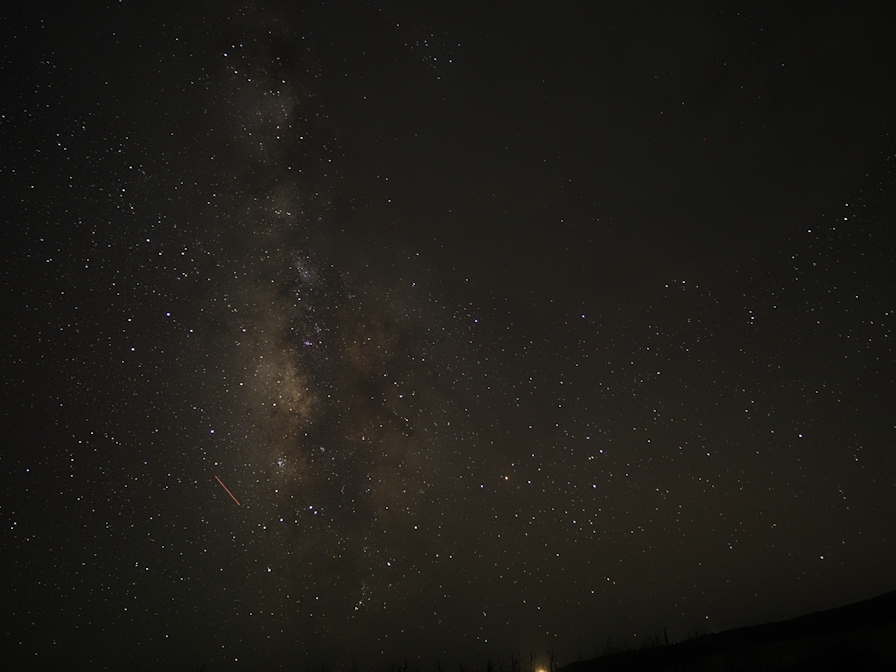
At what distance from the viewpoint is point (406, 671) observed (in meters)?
40.9

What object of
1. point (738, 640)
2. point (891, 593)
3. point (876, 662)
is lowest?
point (876, 662)

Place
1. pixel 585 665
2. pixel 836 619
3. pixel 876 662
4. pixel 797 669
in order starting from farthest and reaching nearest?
pixel 585 665 → pixel 836 619 → pixel 797 669 → pixel 876 662

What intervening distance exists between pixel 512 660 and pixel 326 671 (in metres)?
13.7

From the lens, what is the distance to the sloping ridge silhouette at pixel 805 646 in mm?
12422

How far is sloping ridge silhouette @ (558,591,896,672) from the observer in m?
12.4

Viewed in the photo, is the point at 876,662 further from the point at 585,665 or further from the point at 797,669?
the point at 585,665

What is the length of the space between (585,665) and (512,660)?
15866 millimetres

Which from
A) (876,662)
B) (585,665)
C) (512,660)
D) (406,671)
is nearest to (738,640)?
(876,662)

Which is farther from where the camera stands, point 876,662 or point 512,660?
point 512,660

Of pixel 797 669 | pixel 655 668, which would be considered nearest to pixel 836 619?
pixel 797 669

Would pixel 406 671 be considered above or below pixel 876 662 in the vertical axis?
above

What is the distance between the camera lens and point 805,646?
14344mm

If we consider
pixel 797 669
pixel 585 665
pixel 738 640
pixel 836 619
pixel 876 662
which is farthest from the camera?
pixel 585 665

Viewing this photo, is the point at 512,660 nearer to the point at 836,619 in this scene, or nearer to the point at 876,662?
the point at 836,619
